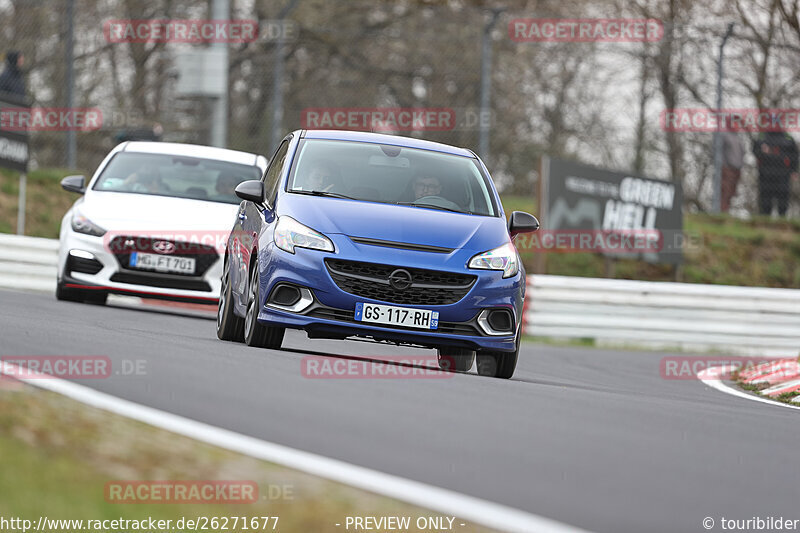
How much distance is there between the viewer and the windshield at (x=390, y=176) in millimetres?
10258

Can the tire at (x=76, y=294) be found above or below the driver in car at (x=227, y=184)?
below

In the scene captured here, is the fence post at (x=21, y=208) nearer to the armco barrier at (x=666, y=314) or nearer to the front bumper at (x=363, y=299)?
the armco barrier at (x=666, y=314)

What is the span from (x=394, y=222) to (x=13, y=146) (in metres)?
11.2

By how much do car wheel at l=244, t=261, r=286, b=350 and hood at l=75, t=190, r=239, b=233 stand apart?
12.2 ft

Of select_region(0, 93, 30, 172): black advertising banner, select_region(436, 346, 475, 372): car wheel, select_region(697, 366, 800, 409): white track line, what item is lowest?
select_region(697, 366, 800, 409): white track line

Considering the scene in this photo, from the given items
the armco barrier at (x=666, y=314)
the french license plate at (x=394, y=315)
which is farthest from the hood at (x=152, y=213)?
the armco barrier at (x=666, y=314)

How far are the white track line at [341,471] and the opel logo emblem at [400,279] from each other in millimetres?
2943

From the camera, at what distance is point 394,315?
935 cm

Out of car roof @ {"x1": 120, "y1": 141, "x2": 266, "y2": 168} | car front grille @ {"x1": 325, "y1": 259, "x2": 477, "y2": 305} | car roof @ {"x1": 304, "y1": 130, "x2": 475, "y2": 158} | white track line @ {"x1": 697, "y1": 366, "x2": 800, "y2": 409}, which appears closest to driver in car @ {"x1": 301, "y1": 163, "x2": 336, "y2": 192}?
car roof @ {"x1": 304, "y1": 130, "x2": 475, "y2": 158}

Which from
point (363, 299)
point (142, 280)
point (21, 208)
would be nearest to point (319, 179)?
point (363, 299)

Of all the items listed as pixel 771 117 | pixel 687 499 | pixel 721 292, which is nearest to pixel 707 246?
pixel 771 117

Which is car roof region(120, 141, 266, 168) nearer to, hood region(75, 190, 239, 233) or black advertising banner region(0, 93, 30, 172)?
hood region(75, 190, 239, 233)

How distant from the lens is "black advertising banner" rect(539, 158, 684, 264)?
784 inches

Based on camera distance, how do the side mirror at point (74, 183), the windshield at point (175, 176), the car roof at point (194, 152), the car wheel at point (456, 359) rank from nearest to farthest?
the car wheel at point (456, 359) → the side mirror at point (74, 183) → the windshield at point (175, 176) → the car roof at point (194, 152)
